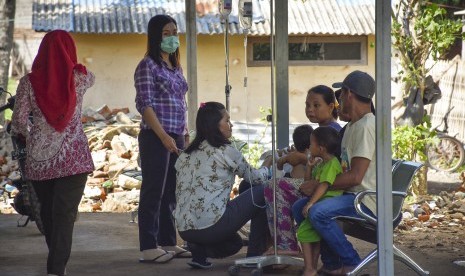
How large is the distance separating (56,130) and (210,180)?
1219 mm

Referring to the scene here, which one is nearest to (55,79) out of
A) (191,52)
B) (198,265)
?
(198,265)

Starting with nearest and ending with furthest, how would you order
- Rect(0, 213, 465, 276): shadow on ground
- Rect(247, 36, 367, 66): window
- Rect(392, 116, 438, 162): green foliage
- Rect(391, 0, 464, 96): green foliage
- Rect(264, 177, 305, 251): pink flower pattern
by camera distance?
Rect(264, 177, 305, 251): pink flower pattern, Rect(0, 213, 465, 276): shadow on ground, Rect(392, 116, 438, 162): green foliage, Rect(391, 0, 464, 96): green foliage, Rect(247, 36, 367, 66): window

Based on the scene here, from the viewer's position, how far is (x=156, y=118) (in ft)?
25.7

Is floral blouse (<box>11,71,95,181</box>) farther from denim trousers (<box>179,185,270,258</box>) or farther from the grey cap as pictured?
the grey cap

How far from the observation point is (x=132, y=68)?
2127 centimetres

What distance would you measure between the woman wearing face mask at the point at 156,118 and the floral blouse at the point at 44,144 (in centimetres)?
88

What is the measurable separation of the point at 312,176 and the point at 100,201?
22.8ft

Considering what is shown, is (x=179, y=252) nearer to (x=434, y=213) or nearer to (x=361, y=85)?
(x=361, y=85)

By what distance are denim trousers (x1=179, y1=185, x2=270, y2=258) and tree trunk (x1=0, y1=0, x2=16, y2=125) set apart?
1085 cm

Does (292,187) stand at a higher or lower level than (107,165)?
higher

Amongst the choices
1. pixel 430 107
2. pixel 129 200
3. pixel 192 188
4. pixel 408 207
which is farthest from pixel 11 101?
pixel 430 107

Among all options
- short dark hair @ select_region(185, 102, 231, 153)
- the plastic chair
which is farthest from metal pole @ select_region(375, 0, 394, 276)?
short dark hair @ select_region(185, 102, 231, 153)

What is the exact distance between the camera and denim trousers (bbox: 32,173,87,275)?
7094mm

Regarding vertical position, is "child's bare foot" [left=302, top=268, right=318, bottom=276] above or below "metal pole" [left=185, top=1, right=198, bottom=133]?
below
